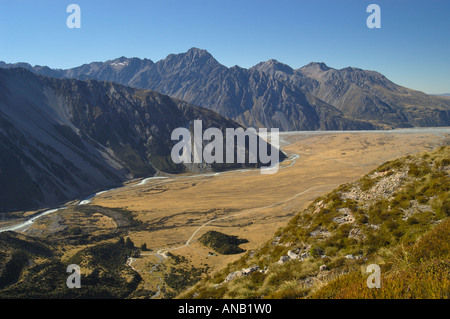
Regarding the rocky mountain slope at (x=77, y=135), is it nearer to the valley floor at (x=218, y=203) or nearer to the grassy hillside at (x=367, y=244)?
the valley floor at (x=218, y=203)

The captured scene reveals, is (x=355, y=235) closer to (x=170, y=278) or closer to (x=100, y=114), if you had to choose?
(x=170, y=278)

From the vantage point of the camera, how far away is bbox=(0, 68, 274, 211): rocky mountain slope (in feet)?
300

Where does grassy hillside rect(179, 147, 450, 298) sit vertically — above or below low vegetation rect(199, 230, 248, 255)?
above

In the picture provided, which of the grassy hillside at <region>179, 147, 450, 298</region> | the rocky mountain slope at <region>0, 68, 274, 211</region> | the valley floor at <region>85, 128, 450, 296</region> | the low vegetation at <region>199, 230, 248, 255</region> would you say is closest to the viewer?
the grassy hillside at <region>179, 147, 450, 298</region>

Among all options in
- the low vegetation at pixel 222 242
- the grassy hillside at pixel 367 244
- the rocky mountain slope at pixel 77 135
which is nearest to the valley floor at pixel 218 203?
the low vegetation at pixel 222 242

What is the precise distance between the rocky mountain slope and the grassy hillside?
92.0 metres

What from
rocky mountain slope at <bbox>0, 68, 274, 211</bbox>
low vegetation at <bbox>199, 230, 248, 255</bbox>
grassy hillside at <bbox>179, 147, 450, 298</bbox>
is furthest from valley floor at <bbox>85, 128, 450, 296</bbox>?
grassy hillside at <bbox>179, 147, 450, 298</bbox>

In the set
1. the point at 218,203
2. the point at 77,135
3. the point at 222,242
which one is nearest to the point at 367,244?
the point at 222,242

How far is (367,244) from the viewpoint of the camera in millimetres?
13727

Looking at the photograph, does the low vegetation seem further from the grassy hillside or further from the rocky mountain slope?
the rocky mountain slope

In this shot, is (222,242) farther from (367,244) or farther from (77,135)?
(77,135)

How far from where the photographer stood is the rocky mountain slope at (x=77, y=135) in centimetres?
9131

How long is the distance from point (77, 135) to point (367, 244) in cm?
13952

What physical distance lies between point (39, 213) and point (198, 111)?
350 feet
